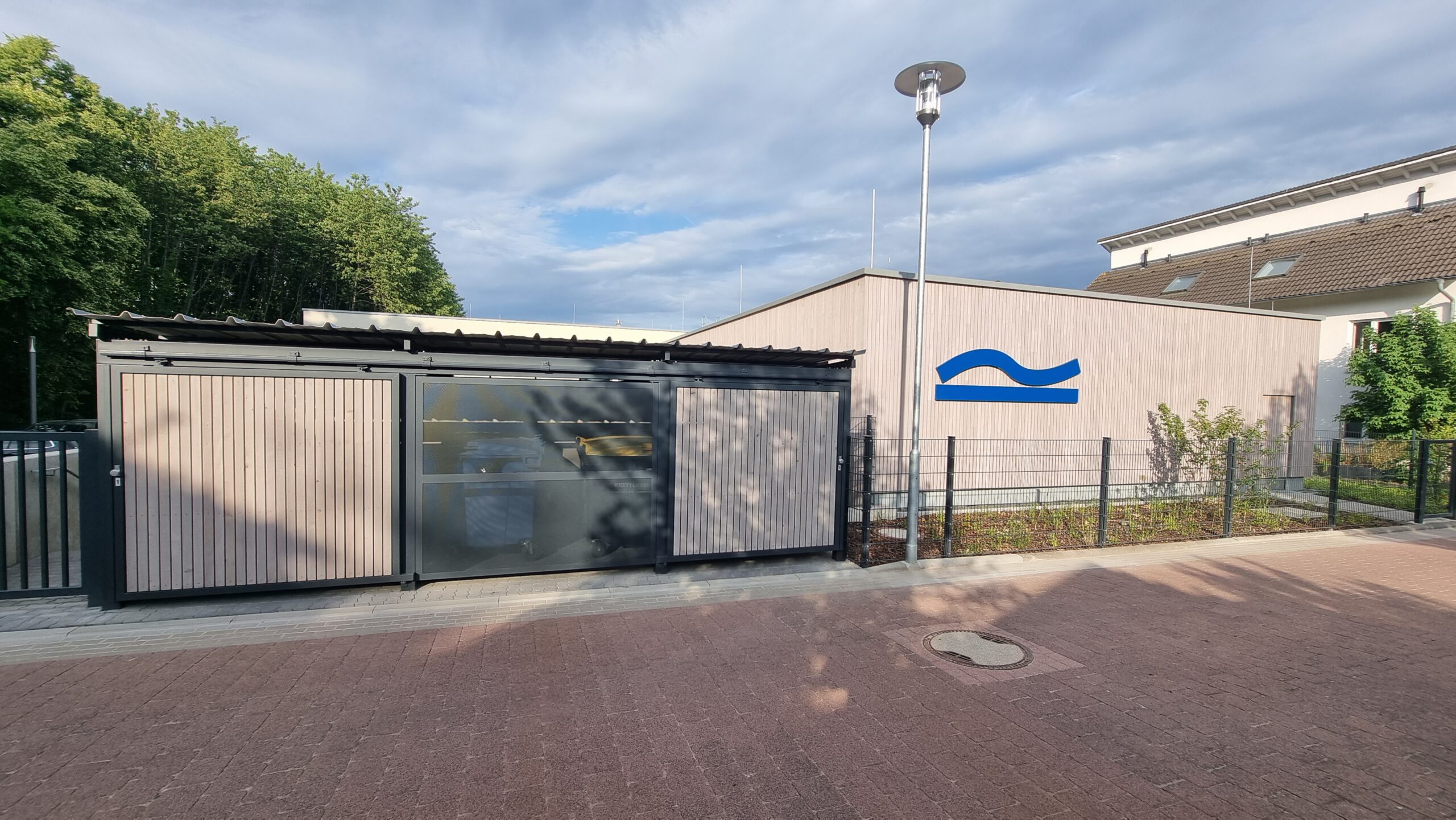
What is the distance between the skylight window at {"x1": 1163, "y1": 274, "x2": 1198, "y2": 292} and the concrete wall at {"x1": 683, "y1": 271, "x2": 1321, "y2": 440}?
1167 cm

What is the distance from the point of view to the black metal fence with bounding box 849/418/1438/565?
375 inches

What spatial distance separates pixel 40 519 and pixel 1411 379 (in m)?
24.7

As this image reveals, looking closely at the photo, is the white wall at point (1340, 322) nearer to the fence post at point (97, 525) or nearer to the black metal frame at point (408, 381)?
the black metal frame at point (408, 381)

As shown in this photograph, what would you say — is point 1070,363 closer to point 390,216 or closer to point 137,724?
point 137,724

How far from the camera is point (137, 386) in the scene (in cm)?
534

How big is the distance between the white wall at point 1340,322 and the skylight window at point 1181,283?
5447 mm

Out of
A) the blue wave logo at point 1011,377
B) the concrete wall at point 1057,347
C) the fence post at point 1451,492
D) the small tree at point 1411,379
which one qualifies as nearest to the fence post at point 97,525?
the concrete wall at point 1057,347

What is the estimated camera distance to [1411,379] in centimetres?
1509

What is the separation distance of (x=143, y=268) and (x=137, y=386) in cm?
3043

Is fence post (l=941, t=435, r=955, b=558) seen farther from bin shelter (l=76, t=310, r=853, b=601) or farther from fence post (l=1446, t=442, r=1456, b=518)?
fence post (l=1446, t=442, r=1456, b=518)

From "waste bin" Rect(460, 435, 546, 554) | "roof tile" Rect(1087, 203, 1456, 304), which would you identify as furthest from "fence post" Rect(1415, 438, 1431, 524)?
"waste bin" Rect(460, 435, 546, 554)

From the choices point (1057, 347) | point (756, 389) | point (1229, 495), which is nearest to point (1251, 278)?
point (1057, 347)

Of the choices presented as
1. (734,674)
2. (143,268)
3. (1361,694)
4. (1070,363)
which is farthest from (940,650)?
(143,268)

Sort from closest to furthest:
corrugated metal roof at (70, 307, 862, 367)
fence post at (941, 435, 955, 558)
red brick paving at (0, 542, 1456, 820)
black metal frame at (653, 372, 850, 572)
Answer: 1. red brick paving at (0, 542, 1456, 820)
2. corrugated metal roof at (70, 307, 862, 367)
3. black metal frame at (653, 372, 850, 572)
4. fence post at (941, 435, 955, 558)
